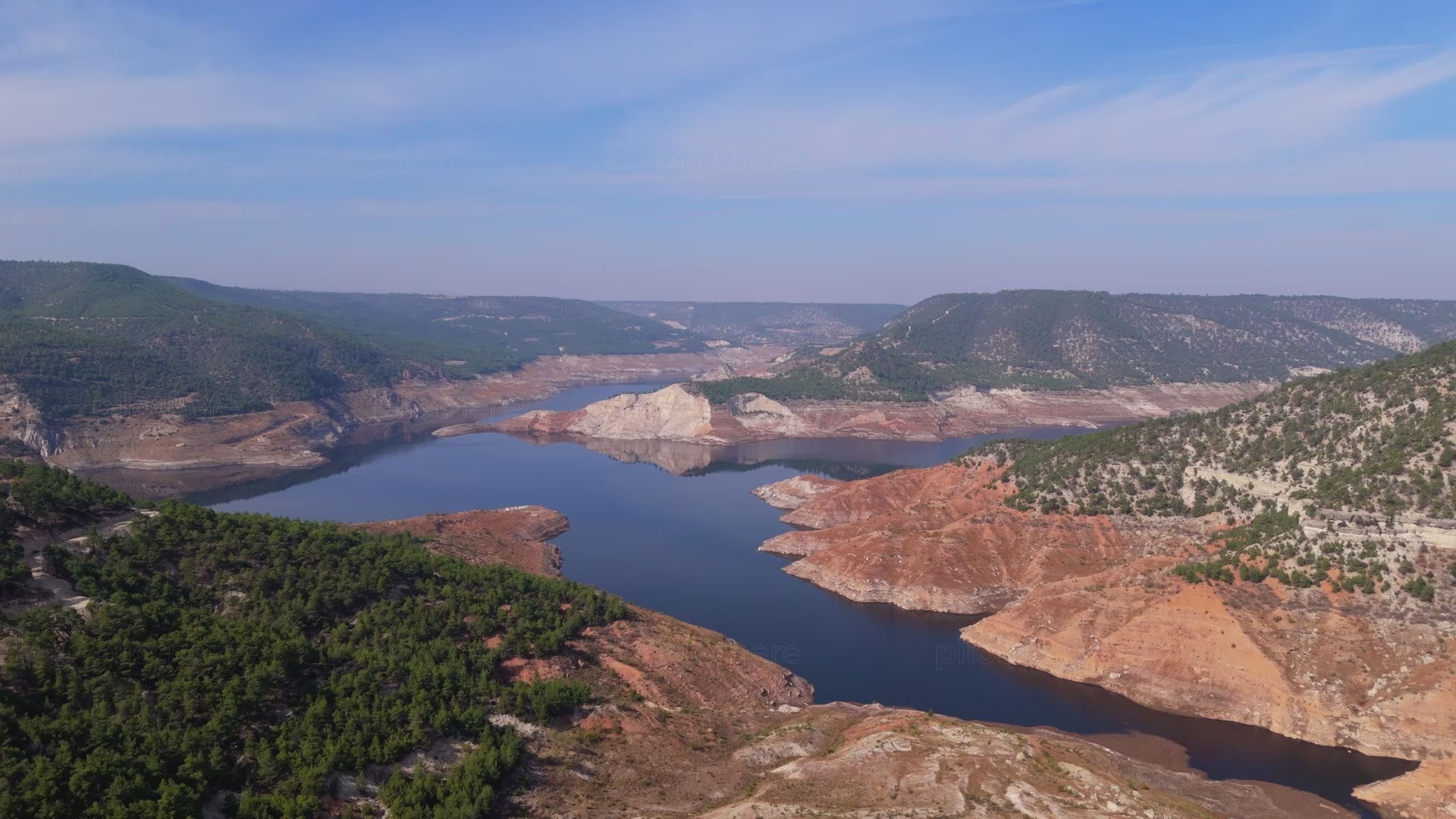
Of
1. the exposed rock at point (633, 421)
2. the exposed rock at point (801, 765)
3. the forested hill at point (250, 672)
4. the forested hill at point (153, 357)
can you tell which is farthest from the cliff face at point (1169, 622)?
the forested hill at point (153, 357)

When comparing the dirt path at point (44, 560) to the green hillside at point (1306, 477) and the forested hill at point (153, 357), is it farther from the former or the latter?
the forested hill at point (153, 357)

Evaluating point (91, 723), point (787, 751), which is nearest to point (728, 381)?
point (787, 751)

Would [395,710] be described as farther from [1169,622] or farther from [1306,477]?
[1306,477]

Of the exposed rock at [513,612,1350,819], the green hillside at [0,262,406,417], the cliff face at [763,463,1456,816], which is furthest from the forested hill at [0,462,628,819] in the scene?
the green hillside at [0,262,406,417]

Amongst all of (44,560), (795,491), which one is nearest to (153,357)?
(795,491)

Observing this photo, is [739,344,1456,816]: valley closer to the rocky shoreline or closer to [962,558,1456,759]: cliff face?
[962,558,1456,759]: cliff face
